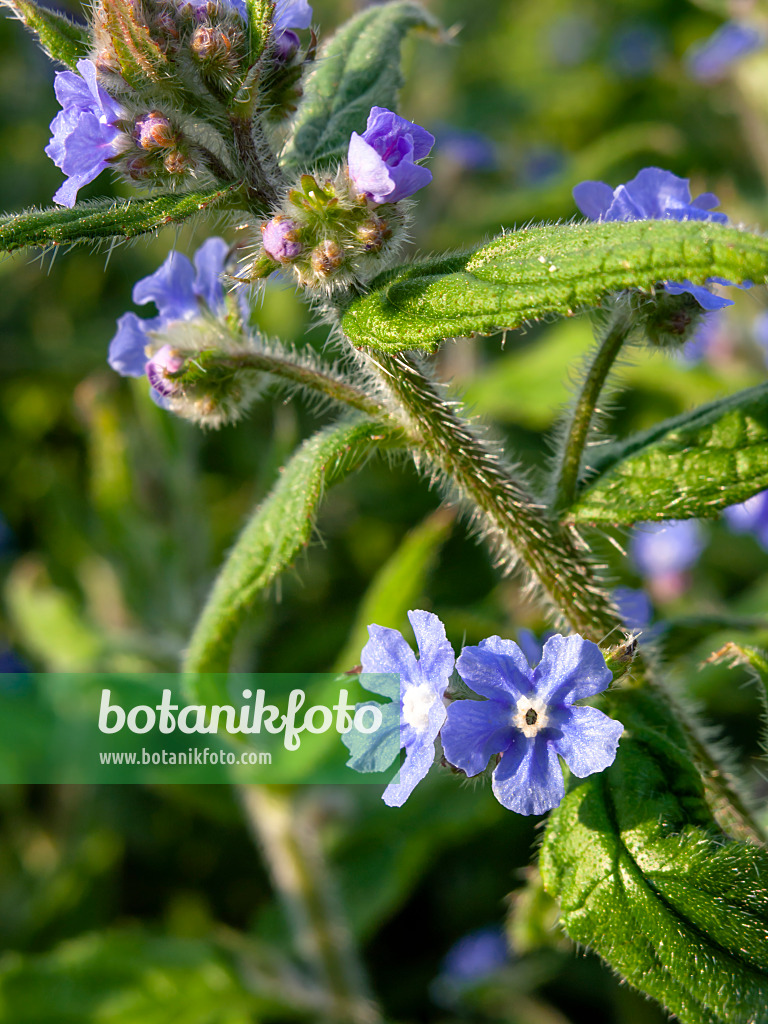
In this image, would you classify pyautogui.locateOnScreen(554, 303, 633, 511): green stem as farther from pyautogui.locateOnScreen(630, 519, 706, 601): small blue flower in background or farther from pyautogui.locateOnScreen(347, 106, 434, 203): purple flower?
pyautogui.locateOnScreen(630, 519, 706, 601): small blue flower in background

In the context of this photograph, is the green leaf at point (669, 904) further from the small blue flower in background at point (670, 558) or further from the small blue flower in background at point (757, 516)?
the small blue flower in background at point (670, 558)

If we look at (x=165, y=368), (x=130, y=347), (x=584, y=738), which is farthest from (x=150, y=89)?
(x=584, y=738)

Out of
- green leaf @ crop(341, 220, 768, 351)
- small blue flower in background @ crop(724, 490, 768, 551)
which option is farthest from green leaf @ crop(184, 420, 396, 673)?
small blue flower in background @ crop(724, 490, 768, 551)

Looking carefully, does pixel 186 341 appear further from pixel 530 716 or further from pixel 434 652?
pixel 530 716

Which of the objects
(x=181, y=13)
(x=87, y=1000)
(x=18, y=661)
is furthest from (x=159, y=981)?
(x=181, y=13)

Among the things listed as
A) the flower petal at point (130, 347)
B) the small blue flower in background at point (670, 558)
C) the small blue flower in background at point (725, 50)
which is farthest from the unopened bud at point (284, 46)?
the small blue flower in background at point (725, 50)
